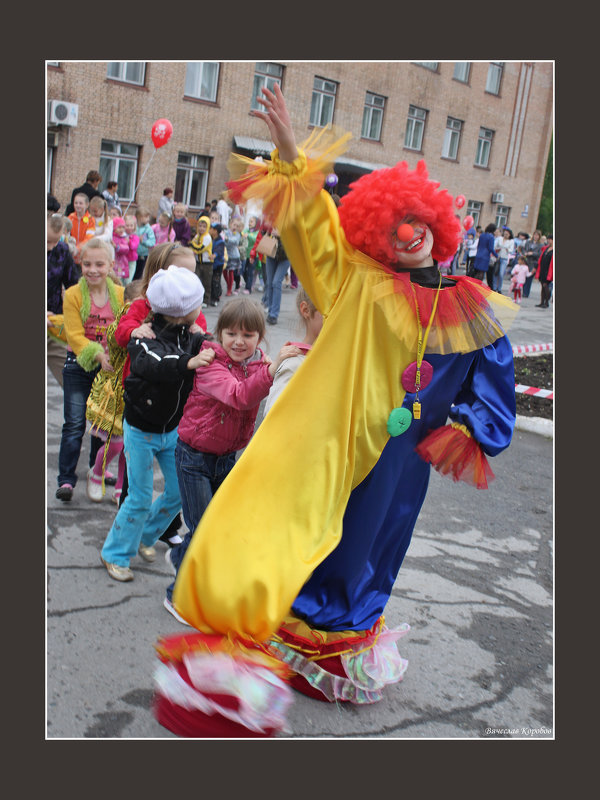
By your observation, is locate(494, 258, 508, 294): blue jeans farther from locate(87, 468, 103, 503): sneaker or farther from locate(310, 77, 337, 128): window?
locate(87, 468, 103, 503): sneaker

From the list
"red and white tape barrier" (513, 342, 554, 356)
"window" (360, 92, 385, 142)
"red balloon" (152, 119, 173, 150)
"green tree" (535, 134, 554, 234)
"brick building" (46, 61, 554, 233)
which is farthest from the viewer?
"green tree" (535, 134, 554, 234)

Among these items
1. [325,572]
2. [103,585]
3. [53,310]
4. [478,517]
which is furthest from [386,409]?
[53,310]

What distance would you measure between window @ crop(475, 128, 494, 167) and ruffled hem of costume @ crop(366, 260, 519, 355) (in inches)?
1192

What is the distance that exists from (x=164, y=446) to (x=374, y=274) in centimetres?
157

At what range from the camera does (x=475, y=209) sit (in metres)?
32.5

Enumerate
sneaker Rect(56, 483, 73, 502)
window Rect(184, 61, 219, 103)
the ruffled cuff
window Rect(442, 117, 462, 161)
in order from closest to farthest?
the ruffled cuff < sneaker Rect(56, 483, 73, 502) < window Rect(184, 61, 219, 103) < window Rect(442, 117, 462, 161)

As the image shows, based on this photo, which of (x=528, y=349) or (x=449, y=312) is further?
(x=528, y=349)

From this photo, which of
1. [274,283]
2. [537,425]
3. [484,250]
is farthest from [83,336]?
[484,250]

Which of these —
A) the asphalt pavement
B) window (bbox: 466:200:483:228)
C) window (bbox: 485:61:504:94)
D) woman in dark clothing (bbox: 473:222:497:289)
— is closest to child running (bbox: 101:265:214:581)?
the asphalt pavement

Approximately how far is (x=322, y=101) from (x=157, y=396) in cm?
2190

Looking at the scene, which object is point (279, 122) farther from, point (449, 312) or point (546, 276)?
point (546, 276)

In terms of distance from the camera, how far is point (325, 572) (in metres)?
3.13

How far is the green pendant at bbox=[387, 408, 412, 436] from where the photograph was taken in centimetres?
288

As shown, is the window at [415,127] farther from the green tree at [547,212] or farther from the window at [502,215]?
the green tree at [547,212]
